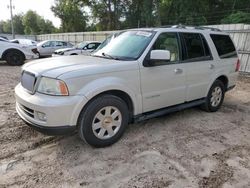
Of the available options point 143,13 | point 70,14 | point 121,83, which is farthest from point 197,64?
point 70,14

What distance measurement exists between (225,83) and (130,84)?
2.88 metres

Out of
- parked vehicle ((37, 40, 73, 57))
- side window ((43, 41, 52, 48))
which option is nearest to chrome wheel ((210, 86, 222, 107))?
parked vehicle ((37, 40, 73, 57))

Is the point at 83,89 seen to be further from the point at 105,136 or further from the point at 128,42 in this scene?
the point at 128,42

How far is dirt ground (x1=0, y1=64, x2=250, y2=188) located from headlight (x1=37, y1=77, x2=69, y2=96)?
91 centimetres

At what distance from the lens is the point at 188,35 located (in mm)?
4566

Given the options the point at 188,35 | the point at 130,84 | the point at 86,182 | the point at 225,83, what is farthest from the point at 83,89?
the point at 225,83

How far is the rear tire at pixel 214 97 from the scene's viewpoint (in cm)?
516

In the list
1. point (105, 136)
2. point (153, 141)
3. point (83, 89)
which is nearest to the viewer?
point (83, 89)

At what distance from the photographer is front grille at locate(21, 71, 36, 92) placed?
332 cm

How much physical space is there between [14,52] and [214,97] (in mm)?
9949

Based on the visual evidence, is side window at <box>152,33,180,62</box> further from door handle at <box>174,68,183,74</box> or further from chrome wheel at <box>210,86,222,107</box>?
chrome wheel at <box>210,86,222,107</box>

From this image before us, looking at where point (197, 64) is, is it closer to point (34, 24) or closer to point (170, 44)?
point (170, 44)

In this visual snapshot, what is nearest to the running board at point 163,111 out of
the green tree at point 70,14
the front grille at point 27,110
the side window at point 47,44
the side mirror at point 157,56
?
the side mirror at point 157,56

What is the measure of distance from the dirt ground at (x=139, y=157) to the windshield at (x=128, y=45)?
131 centimetres
